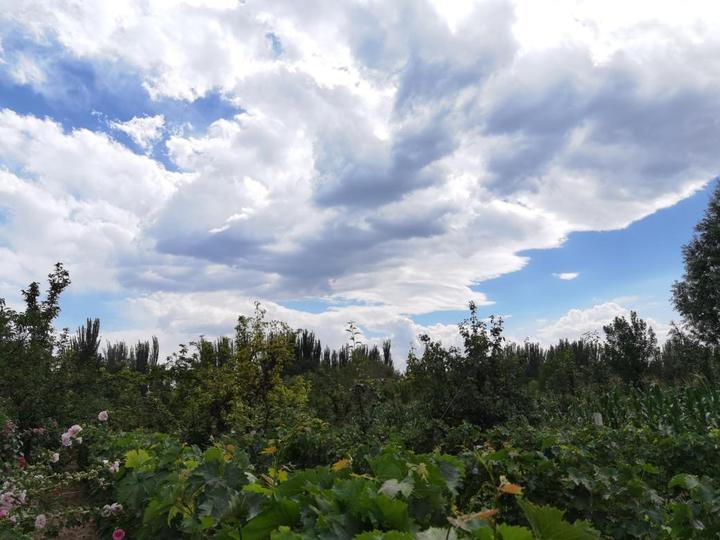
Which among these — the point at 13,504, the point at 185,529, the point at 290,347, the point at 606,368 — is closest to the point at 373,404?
the point at 290,347

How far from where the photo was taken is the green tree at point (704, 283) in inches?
1080

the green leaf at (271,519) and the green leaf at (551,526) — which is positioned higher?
the green leaf at (551,526)

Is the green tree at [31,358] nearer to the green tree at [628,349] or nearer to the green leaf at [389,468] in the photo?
the green leaf at [389,468]

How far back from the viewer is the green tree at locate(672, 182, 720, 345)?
27.4 metres

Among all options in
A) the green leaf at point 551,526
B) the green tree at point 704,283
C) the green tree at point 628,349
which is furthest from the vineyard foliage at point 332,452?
the green tree at point 704,283

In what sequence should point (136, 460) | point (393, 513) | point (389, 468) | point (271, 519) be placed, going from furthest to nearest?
point (136, 460) < point (389, 468) < point (271, 519) < point (393, 513)

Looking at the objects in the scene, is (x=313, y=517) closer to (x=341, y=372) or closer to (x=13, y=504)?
(x=13, y=504)

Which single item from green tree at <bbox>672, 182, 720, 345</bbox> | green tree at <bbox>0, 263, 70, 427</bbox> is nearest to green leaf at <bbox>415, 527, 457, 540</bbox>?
green tree at <bbox>0, 263, 70, 427</bbox>

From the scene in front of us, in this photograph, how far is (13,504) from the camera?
3.93m

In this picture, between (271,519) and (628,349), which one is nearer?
(271,519)

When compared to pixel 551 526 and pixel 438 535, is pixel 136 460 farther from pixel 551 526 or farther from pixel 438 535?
pixel 551 526

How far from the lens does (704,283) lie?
2781 cm

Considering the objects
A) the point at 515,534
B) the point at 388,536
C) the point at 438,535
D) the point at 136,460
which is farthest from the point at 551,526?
the point at 136,460

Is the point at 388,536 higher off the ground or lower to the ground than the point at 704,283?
lower
